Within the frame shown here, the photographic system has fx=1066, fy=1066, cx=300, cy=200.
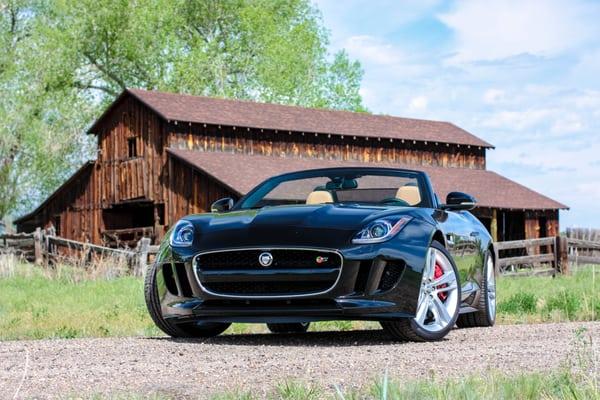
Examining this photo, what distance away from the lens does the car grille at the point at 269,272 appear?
321 inches

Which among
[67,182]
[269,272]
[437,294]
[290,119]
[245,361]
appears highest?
[290,119]

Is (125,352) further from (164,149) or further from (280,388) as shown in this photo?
(164,149)

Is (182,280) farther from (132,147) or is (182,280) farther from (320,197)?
(132,147)

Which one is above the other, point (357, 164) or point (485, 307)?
point (357, 164)

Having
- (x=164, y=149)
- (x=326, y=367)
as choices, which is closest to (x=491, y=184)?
(x=164, y=149)

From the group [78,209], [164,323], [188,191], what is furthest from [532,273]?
[78,209]

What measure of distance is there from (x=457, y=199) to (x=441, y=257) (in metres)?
1.05

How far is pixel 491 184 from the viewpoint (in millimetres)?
47844

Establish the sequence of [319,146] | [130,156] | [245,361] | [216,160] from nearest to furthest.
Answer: [245,361], [216,160], [130,156], [319,146]

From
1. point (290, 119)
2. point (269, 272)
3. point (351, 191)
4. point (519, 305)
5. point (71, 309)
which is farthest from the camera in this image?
point (290, 119)

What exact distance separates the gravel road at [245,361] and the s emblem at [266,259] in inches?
25.2

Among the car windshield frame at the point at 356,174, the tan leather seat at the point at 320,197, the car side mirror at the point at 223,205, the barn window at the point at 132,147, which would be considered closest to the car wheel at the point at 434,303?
the car windshield frame at the point at 356,174

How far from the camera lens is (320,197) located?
9.79 meters

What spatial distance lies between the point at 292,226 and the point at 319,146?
1463 inches
